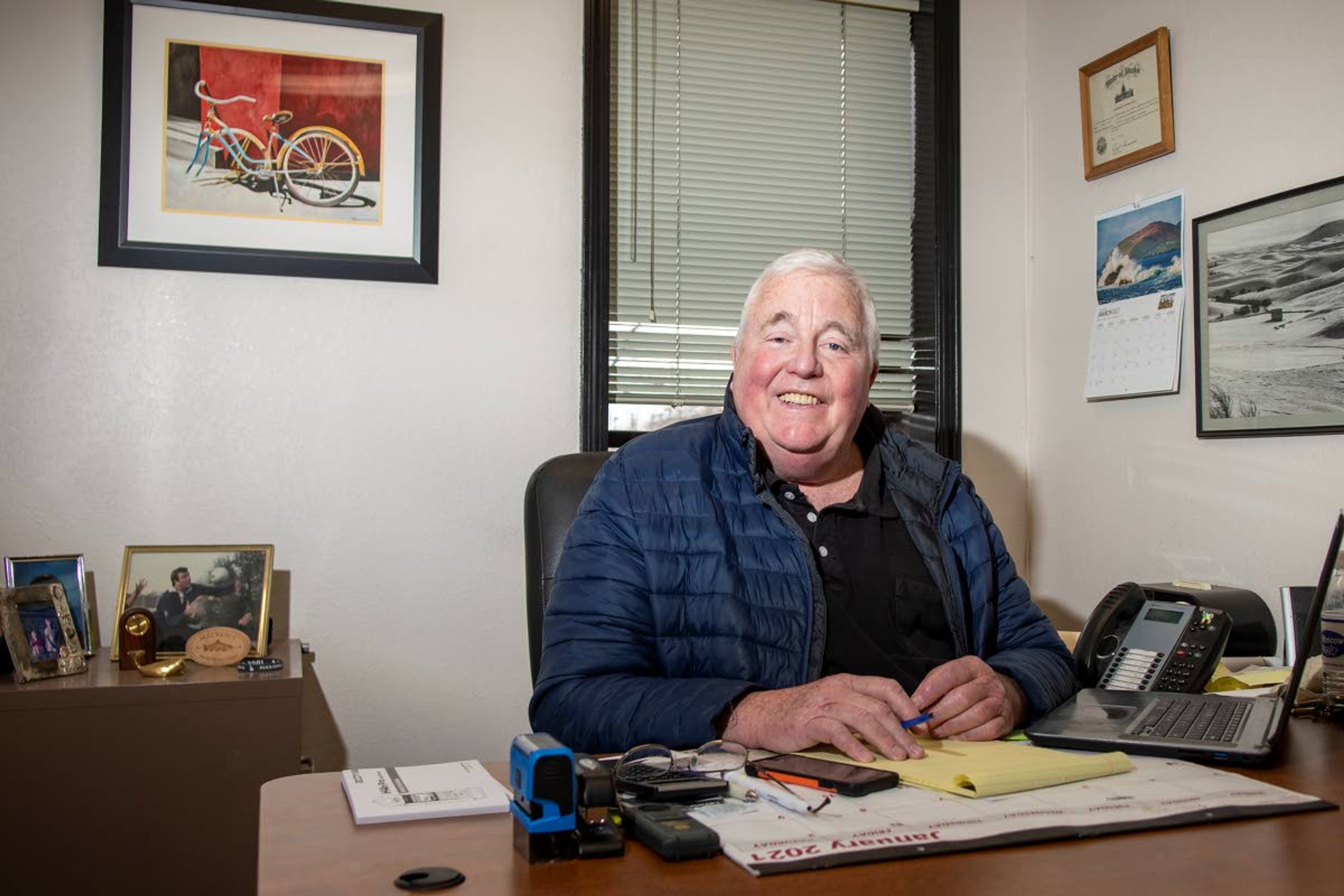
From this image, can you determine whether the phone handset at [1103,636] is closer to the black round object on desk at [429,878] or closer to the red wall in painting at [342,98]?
the black round object on desk at [429,878]

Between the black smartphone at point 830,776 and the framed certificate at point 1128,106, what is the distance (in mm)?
1875

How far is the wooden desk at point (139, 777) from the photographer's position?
5.73ft

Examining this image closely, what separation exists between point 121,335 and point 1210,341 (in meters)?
2.24

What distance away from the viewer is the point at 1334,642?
4.72 ft

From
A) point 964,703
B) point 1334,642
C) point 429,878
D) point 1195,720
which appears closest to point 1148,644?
point 1334,642

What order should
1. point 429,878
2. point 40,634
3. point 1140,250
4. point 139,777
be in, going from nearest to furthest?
point 429,878, point 139,777, point 40,634, point 1140,250

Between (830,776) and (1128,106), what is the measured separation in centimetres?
205

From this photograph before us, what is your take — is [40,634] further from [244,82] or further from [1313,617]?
[1313,617]

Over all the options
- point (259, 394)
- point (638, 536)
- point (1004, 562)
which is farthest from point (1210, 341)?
point (259, 394)

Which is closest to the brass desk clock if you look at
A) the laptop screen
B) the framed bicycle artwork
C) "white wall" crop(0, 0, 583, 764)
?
"white wall" crop(0, 0, 583, 764)

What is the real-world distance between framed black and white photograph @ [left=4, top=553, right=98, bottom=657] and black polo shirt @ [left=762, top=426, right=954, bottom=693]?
4.49 ft

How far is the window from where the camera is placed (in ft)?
8.40

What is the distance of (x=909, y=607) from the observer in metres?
1.59

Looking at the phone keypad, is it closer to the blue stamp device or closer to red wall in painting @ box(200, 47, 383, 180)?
the blue stamp device
